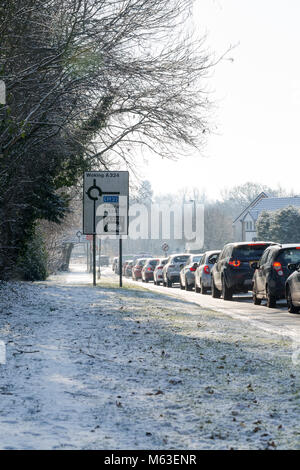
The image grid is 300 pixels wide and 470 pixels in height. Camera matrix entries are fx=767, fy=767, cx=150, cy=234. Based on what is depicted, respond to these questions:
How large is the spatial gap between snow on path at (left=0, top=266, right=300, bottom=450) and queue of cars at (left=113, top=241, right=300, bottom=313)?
562cm

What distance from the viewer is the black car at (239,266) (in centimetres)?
2284

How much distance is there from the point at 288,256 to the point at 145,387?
12152 mm

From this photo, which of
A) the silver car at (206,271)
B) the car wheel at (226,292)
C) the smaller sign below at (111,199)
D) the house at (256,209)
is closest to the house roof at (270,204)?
the house at (256,209)

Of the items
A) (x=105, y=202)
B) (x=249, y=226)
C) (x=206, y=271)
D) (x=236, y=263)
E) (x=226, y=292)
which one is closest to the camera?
(x=236, y=263)

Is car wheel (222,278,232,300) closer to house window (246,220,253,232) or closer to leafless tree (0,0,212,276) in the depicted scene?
leafless tree (0,0,212,276)

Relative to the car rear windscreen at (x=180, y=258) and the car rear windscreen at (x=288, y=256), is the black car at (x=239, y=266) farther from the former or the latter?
the car rear windscreen at (x=180, y=258)

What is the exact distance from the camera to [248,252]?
23.1 metres

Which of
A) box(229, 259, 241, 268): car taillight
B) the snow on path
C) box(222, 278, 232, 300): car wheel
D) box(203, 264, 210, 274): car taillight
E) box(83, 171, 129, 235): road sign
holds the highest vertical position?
box(83, 171, 129, 235): road sign

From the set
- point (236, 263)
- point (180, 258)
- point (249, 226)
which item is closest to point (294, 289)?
point (236, 263)

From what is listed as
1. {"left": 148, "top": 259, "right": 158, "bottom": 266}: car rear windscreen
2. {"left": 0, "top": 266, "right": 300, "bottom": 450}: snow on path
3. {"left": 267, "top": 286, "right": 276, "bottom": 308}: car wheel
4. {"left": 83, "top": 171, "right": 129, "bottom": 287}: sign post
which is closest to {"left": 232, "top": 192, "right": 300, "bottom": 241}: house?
{"left": 148, "top": 259, "right": 158, "bottom": 266}: car rear windscreen

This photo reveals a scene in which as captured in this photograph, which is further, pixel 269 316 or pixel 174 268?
pixel 174 268

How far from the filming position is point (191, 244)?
4594 inches

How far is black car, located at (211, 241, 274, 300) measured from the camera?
22.8 metres

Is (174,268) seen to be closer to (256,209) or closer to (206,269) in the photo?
(206,269)
